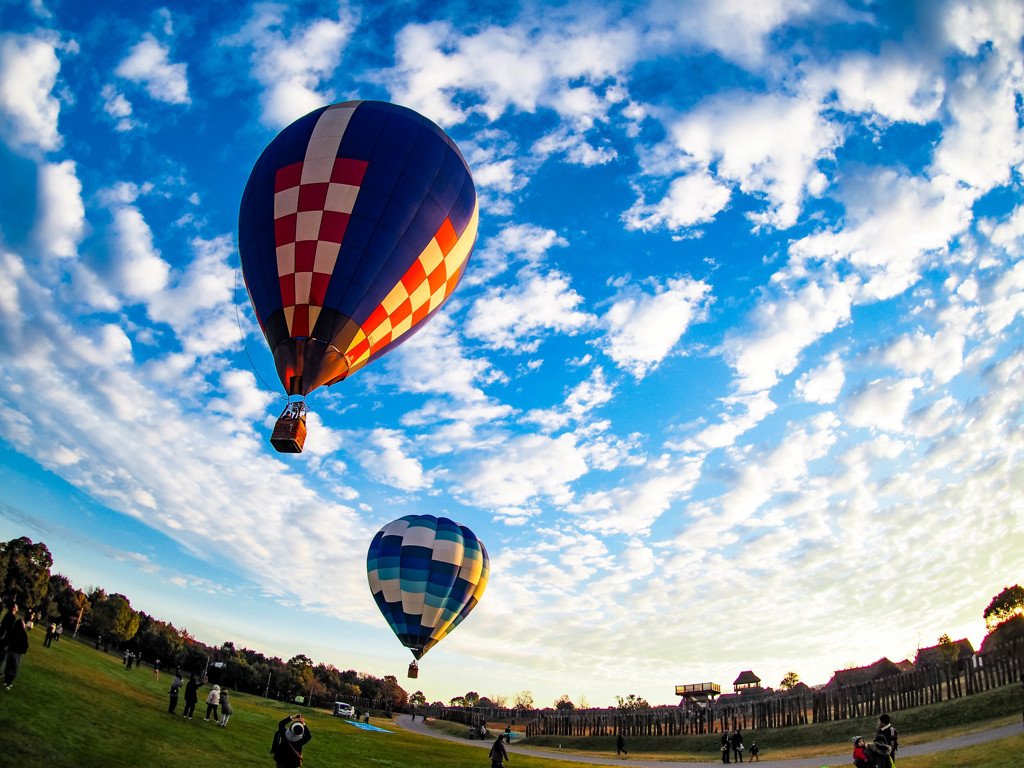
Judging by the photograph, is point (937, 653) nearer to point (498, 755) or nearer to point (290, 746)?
point (498, 755)

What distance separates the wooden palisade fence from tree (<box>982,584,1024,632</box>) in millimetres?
61497

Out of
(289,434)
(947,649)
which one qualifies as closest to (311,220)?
(289,434)

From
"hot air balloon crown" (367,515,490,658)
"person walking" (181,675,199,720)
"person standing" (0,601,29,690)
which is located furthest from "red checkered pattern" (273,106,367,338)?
"hot air balloon crown" (367,515,490,658)

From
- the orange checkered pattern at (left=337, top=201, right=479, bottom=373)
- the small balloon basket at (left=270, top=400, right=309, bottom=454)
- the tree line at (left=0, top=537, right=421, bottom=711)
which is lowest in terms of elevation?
the tree line at (left=0, top=537, right=421, bottom=711)

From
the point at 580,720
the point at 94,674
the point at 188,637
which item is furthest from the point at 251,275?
the point at 188,637

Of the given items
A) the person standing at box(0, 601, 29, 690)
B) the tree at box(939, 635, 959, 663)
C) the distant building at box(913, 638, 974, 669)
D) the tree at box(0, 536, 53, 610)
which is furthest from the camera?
the tree at box(939, 635, 959, 663)

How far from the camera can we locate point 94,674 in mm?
25406

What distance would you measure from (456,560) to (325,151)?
26.8m

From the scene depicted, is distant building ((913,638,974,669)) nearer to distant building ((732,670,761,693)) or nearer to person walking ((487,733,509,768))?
distant building ((732,670,761,693))

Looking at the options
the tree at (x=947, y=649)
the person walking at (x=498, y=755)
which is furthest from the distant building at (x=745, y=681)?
the person walking at (x=498, y=755)

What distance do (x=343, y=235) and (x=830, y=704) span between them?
32.0m

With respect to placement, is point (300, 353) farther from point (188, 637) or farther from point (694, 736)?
point (188, 637)

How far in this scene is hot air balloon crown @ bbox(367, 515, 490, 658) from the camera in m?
37.0

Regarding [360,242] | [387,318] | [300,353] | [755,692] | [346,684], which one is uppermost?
[360,242]
